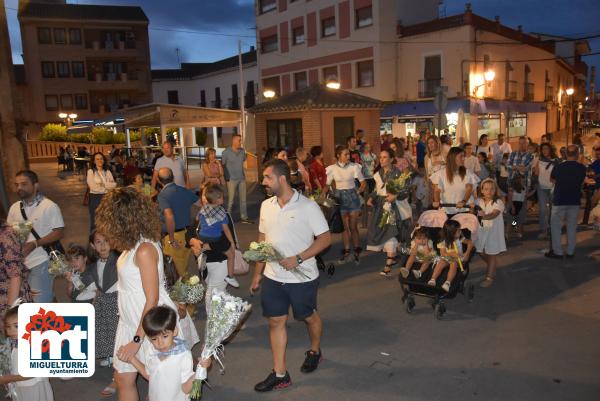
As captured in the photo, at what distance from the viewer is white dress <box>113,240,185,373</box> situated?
11.5 ft

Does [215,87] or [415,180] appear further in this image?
[215,87]

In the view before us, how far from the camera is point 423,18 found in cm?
3150

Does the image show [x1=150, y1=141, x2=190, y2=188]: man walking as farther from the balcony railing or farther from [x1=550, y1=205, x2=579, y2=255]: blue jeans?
the balcony railing

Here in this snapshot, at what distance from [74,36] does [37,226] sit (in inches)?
1824

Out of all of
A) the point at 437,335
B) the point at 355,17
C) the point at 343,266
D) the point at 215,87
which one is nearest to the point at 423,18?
the point at 355,17

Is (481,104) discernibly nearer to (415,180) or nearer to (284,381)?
(415,180)

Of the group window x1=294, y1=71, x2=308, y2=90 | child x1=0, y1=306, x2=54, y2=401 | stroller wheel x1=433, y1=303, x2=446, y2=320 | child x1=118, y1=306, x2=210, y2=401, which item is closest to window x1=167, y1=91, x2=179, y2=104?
window x1=294, y1=71, x2=308, y2=90

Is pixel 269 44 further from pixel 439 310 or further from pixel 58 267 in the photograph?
pixel 58 267

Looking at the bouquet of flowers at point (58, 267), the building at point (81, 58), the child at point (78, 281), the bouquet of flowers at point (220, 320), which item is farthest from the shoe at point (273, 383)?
the building at point (81, 58)

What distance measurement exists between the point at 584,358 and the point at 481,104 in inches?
991

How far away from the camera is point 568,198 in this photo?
27.5ft

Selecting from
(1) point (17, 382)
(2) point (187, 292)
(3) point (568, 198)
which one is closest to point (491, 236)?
(3) point (568, 198)

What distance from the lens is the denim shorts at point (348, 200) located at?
8.55 m

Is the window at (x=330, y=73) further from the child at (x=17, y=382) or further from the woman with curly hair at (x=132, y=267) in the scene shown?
the child at (x=17, y=382)
